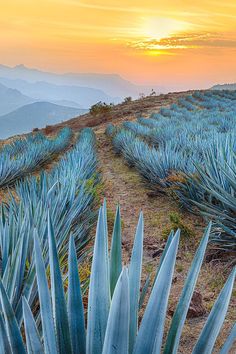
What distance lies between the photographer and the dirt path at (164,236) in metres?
2.24

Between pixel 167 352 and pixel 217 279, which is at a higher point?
pixel 167 352

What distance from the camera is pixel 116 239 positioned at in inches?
49.2

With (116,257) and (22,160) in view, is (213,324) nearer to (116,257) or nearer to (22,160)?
(116,257)

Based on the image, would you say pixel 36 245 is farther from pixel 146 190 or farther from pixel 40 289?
pixel 146 190

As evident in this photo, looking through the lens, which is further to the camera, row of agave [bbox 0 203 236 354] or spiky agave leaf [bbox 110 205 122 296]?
spiky agave leaf [bbox 110 205 122 296]

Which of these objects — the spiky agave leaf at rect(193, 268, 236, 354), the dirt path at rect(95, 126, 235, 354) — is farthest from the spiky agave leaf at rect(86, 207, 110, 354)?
the dirt path at rect(95, 126, 235, 354)

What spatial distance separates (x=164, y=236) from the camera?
3402mm

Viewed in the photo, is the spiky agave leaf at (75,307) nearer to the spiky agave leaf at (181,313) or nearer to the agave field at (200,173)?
the spiky agave leaf at (181,313)

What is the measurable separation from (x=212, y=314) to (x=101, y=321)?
0.95 feet

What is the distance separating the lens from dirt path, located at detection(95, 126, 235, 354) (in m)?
2.24

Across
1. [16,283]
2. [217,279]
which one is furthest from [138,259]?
[217,279]

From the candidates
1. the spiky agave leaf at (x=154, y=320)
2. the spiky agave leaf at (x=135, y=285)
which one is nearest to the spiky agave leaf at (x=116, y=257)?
the spiky agave leaf at (x=135, y=285)

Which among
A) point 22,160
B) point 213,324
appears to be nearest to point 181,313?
point 213,324

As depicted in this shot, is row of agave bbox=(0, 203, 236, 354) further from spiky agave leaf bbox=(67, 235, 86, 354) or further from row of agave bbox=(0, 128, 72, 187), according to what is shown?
row of agave bbox=(0, 128, 72, 187)
